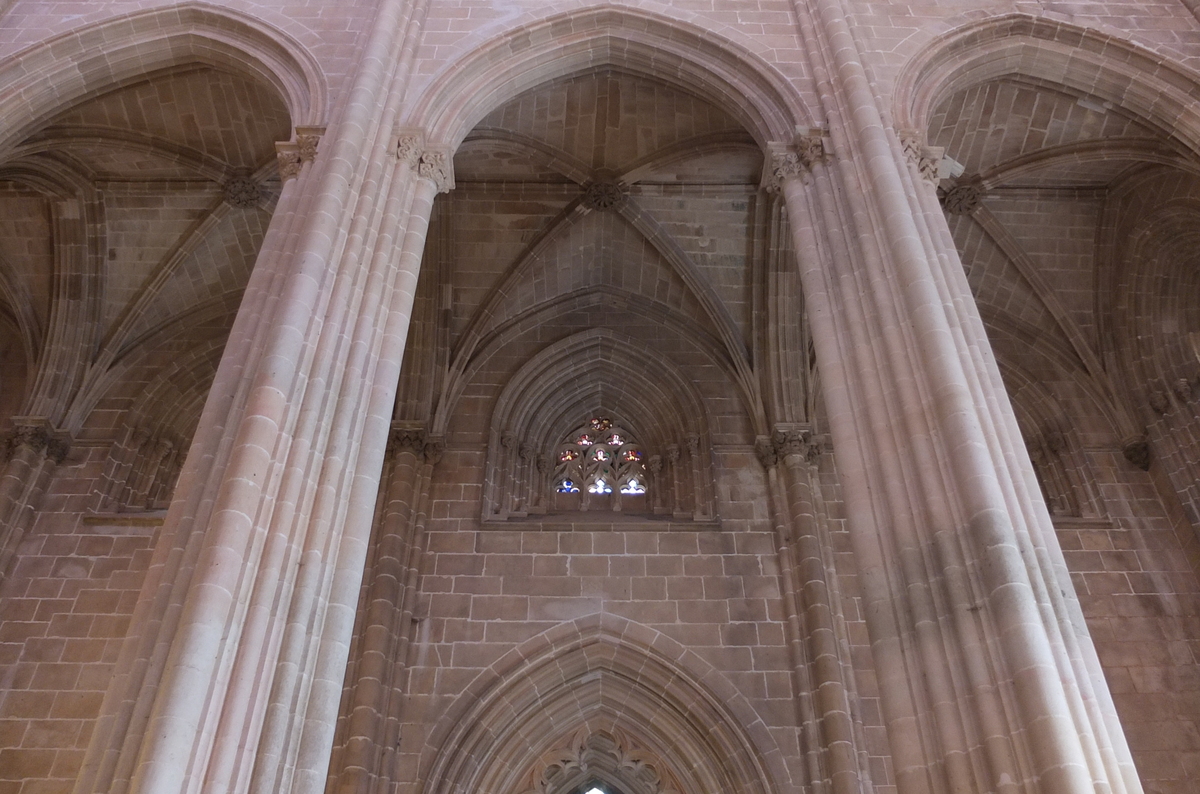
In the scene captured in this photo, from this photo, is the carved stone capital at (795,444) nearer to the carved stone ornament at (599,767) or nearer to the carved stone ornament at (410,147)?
the carved stone ornament at (599,767)

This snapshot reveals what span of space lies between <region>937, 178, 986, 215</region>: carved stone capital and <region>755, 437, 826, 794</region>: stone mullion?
3943mm

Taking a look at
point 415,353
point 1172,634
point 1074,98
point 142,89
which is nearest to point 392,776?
point 415,353

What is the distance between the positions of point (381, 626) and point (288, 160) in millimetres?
4966

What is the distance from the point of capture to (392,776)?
9664mm

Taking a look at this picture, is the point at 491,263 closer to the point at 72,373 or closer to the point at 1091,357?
the point at 72,373

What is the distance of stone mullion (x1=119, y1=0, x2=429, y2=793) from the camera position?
198 inches

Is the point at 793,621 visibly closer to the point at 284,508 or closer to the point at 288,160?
the point at 284,508

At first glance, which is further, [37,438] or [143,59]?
[37,438]

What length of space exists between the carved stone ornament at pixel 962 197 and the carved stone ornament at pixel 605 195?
412cm

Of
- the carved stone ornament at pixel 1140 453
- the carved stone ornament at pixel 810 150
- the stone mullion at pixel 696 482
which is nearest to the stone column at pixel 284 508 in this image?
the carved stone ornament at pixel 810 150

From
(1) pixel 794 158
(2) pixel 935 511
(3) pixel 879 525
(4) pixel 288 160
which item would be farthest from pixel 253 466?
(1) pixel 794 158

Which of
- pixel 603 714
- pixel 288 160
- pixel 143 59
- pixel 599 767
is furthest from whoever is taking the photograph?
pixel 603 714

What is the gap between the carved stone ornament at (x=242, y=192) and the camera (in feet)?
40.3

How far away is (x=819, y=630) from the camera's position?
10492mm
